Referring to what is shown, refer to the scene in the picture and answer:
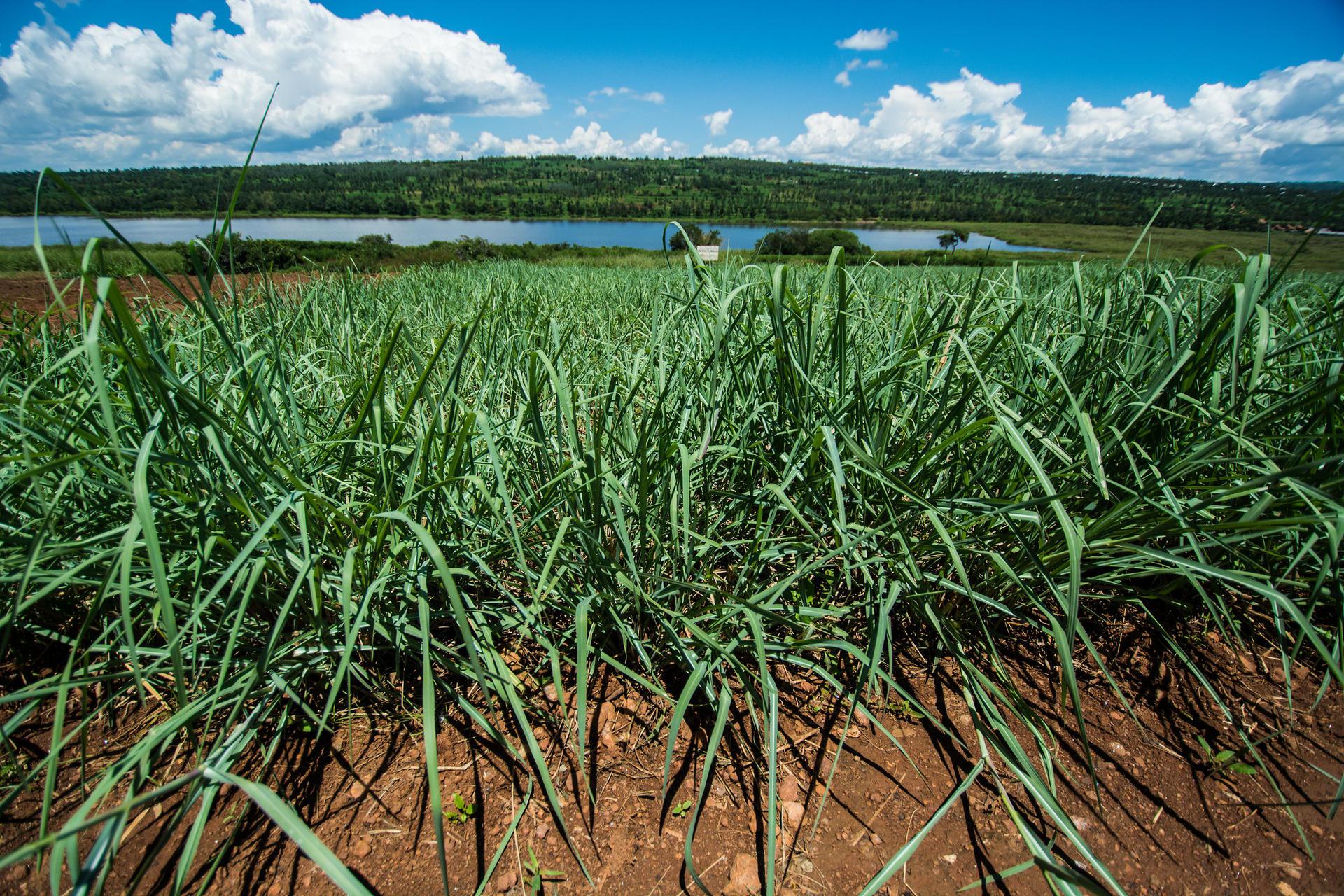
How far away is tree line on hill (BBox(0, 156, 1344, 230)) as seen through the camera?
37.8 metres

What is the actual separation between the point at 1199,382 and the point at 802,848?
154 cm

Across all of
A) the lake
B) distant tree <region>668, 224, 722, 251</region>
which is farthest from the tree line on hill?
distant tree <region>668, 224, 722, 251</region>

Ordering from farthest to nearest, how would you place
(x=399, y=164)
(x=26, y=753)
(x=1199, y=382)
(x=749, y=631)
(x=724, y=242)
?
(x=399, y=164) → (x=724, y=242) → (x=1199, y=382) → (x=749, y=631) → (x=26, y=753)

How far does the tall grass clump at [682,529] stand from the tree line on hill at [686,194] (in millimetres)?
35516

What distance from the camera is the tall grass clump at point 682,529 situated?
104cm

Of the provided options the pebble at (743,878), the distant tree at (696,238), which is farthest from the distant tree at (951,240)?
the pebble at (743,878)

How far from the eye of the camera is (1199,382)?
4.72 feet

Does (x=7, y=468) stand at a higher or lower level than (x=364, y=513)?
higher

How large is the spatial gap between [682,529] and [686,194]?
235 feet

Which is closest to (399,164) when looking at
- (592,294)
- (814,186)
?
(814,186)

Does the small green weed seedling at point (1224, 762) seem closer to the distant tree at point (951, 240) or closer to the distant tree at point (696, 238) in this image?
the distant tree at point (696, 238)

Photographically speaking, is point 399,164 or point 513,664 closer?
point 513,664

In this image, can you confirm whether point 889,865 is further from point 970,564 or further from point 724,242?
point 724,242

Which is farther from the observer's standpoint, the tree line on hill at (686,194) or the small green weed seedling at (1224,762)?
the tree line on hill at (686,194)
